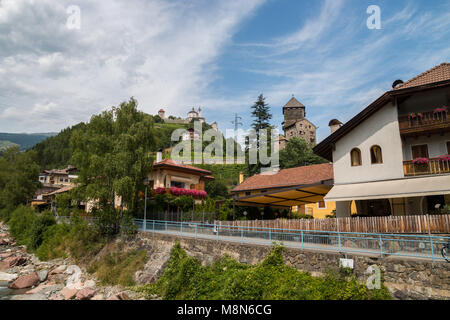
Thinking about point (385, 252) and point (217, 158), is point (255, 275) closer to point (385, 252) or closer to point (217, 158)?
point (385, 252)

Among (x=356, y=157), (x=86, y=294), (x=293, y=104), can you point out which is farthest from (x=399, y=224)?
(x=293, y=104)

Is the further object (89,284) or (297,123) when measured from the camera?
(297,123)

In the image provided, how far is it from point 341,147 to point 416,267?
12.4 metres

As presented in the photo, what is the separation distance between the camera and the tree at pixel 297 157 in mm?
55688

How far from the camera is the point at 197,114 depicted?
18800 centimetres

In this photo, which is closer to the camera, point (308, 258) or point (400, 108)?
point (308, 258)

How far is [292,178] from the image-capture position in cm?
3591

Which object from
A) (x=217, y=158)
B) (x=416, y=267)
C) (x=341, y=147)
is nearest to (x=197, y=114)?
(x=217, y=158)

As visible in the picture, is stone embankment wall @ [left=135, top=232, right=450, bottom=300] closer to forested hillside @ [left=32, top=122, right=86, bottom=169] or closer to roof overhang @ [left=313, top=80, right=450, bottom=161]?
roof overhang @ [left=313, top=80, right=450, bottom=161]

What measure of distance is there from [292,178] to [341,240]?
75.7ft

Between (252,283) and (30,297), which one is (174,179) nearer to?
(30,297)

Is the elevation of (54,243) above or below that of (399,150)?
below

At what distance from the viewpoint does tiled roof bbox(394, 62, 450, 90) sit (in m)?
18.2

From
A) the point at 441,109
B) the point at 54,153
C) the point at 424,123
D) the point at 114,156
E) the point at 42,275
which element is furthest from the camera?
the point at 54,153
